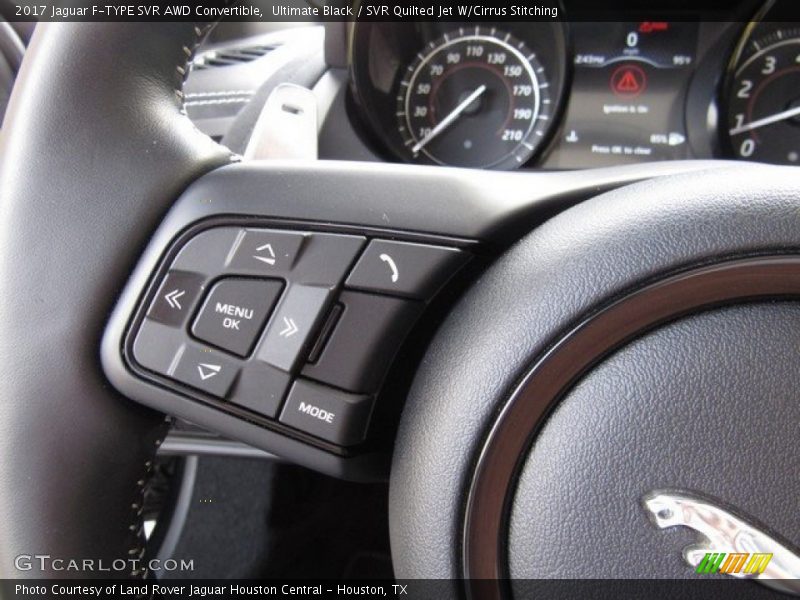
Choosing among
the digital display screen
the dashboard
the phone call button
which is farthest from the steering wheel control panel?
the digital display screen

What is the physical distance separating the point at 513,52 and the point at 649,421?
935 mm

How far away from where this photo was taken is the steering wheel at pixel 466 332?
516 millimetres

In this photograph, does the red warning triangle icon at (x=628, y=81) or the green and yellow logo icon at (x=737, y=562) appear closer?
the green and yellow logo icon at (x=737, y=562)

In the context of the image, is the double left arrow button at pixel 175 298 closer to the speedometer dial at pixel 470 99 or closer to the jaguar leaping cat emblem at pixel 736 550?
the jaguar leaping cat emblem at pixel 736 550

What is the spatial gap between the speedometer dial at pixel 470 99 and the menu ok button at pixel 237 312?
0.77 m

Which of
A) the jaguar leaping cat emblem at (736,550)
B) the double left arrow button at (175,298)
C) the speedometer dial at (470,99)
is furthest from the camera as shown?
the speedometer dial at (470,99)

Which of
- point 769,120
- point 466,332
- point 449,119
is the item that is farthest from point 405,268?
point 769,120

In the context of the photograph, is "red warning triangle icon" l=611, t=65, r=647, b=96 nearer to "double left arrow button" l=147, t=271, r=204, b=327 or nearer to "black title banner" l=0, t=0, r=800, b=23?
"black title banner" l=0, t=0, r=800, b=23

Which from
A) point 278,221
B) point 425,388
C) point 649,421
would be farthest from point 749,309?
point 278,221

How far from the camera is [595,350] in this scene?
527 millimetres

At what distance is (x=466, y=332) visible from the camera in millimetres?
549

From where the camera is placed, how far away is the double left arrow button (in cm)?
61

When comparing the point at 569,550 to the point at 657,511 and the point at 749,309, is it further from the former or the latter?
the point at 749,309

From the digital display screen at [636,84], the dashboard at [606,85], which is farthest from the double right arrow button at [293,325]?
the digital display screen at [636,84]
